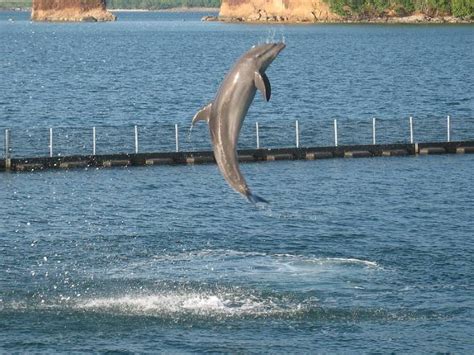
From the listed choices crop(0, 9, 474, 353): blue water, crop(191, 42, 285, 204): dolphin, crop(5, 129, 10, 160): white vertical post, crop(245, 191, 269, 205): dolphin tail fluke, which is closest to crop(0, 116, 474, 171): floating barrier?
crop(5, 129, 10, 160): white vertical post

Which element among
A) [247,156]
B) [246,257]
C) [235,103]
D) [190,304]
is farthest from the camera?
[247,156]

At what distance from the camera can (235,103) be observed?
24641 mm

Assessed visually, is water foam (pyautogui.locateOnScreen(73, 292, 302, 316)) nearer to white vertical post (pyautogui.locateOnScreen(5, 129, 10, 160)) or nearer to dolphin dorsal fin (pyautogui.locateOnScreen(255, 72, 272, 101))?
dolphin dorsal fin (pyautogui.locateOnScreen(255, 72, 272, 101))

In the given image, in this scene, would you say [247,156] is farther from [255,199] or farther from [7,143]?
[255,199]

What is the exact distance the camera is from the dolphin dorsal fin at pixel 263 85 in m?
23.4

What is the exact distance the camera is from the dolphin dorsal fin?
76.8ft

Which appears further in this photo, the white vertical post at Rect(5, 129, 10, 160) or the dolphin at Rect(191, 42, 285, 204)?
the white vertical post at Rect(5, 129, 10, 160)

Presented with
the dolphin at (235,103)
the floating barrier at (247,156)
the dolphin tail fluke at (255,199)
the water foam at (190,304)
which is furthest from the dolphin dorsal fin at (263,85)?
the floating barrier at (247,156)

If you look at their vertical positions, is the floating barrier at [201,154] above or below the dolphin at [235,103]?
below

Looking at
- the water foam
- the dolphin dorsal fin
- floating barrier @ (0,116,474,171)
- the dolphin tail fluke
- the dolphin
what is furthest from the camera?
floating barrier @ (0,116,474,171)

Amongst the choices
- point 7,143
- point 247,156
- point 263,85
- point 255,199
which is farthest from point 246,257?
point 263,85

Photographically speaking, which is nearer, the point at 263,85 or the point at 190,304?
the point at 263,85

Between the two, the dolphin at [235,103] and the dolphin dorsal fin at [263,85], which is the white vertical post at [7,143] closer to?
the dolphin at [235,103]

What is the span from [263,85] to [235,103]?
43.2 inches
